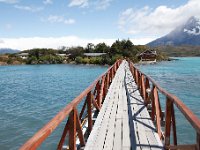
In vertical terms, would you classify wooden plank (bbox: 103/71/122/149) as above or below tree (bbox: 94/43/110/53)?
below

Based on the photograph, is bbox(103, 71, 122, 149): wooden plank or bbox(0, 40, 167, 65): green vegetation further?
bbox(0, 40, 167, 65): green vegetation

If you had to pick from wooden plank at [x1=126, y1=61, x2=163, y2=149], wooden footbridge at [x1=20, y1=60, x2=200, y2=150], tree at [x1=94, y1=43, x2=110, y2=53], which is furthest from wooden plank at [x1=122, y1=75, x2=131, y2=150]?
tree at [x1=94, y1=43, x2=110, y2=53]

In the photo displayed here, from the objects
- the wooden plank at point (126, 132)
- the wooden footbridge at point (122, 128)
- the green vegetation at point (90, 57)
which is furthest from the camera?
the green vegetation at point (90, 57)

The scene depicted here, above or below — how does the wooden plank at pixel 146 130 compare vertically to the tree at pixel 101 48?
below

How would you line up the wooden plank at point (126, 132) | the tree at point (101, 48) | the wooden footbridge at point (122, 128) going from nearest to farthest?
1. the wooden footbridge at point (122, 128)
2. the wooden plank at point (126, 132)
3. the tree at point (101, 48)

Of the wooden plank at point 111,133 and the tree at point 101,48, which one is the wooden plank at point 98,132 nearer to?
the wooden plank at point 111,133

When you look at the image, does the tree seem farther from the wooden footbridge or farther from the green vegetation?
the wooden footbridge

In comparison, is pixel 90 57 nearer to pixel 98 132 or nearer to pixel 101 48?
pixel 101 48

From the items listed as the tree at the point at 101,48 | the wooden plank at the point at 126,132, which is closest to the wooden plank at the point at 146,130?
the wooden plank at the point at 126,132

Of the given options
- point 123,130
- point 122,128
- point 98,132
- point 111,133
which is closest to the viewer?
point 111,133

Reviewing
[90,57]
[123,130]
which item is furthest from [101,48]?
[123,130]

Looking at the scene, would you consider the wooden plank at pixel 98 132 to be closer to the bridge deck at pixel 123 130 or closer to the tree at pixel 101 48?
the bridge deck at pixel 123 130

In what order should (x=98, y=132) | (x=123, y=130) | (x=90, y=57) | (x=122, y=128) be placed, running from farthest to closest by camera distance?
(x=90, y=57)
(x=122, y=128)
(x=123, y=130)
(x=98, y=132)

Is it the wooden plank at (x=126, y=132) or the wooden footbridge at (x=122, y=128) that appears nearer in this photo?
the wooden footbridge at (x=122, y=128)
